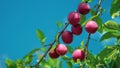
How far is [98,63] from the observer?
279cm

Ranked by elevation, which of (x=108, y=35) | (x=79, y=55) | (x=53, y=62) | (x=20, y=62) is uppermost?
(x=53, y=62)

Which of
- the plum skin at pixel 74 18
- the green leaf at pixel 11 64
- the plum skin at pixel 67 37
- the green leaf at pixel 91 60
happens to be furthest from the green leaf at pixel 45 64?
the plum skin at pixel 74 18

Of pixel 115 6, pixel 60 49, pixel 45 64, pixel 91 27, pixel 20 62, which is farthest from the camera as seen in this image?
pixel 45 64

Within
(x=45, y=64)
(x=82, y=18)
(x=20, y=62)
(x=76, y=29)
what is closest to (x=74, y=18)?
(x=76, y=29)

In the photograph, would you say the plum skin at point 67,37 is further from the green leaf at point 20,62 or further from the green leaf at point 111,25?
the green leaf at point 20,62

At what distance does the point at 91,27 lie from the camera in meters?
2.50

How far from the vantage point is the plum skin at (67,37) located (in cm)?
258

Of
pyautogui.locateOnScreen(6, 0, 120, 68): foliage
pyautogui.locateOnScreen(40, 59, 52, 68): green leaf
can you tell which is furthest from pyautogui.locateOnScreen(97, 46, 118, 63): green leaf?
pyautogui.locateOnScreen(40, 59, 52, 68): green leaf

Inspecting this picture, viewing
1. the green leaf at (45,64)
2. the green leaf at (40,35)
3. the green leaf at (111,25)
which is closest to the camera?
the green leaf at (111,25)

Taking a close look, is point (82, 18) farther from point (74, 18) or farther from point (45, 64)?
point (45, 64)

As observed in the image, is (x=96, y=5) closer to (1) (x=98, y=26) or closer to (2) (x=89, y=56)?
(1) (x=98, y=26)

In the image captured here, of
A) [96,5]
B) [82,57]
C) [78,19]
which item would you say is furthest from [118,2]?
[82,57]

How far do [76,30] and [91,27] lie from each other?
0.42 ft

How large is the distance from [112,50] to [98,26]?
0.23 m
